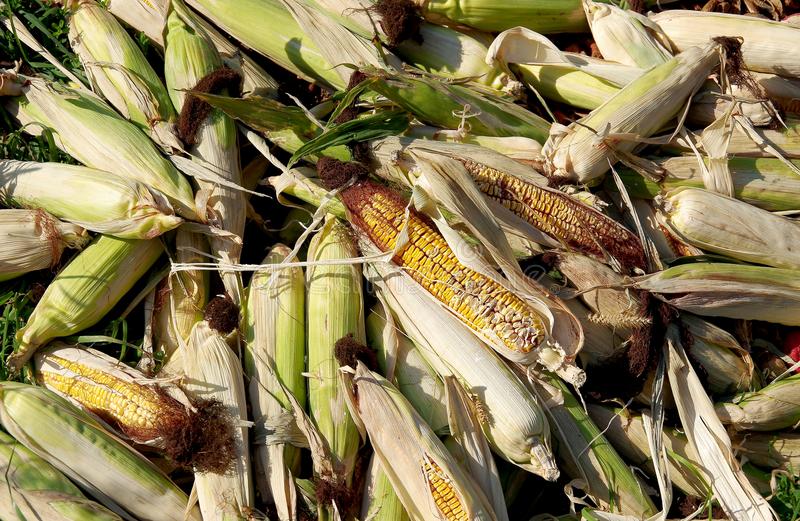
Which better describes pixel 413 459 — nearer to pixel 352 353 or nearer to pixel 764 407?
pixel 352 353

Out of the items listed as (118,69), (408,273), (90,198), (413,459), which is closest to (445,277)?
(408,273)

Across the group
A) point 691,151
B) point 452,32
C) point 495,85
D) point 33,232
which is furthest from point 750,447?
point 33,232

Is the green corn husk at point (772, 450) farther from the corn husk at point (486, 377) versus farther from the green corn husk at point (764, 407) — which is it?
the corn husk at point (486, 377)

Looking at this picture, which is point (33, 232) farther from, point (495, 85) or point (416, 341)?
point (495, 85)

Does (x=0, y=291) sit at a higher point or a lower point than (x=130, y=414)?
higher

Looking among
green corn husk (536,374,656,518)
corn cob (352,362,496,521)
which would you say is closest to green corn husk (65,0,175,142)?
corn cob (352,362,496,521)

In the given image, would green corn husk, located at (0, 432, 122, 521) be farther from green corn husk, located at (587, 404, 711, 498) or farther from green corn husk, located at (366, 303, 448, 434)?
green corn husk, located at (587, 404, 711, 498)
